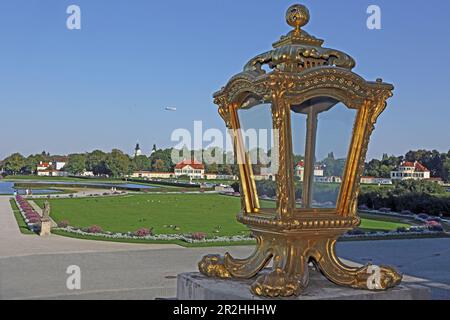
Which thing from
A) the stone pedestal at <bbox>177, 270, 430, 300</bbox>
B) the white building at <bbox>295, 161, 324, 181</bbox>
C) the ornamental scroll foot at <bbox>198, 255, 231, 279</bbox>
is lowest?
the stone pedestal at <bbox>177, 270, 430, 300</bbox>

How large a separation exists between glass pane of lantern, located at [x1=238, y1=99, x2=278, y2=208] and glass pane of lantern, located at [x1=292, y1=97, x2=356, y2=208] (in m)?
0.28

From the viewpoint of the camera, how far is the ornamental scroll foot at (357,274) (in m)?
4.99

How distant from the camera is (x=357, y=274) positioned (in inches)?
201

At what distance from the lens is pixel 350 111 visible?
5.08 metres


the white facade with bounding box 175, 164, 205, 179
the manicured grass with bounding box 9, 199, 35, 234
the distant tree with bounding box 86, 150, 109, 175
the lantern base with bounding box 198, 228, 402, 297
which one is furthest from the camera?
the distant tree with bounding box 86, 150, 109, 175

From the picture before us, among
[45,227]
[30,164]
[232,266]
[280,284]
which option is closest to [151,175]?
[30,164]

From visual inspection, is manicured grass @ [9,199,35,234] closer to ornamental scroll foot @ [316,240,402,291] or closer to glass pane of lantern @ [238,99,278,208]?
glass pane of lantern @ [238,99,278,208]

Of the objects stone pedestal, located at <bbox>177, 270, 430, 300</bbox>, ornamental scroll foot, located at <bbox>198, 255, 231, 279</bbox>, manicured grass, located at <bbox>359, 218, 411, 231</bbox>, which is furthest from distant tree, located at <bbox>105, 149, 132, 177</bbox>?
stone pedestal, located at <bbox>177, 270, 430, 300</bbox>

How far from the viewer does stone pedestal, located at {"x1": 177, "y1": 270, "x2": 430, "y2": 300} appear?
4688 millimetres

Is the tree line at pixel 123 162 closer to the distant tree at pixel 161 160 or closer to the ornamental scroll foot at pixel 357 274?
the distant tree at pixel 161 160

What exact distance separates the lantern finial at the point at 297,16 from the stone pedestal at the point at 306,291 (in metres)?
2.36

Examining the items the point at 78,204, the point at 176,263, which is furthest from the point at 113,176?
the point at 176,263
